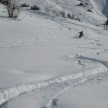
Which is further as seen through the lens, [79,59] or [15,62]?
[79,59]

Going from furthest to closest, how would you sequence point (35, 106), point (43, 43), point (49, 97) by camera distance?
point (43, 43) → point (49, 97) → point (35, 106)

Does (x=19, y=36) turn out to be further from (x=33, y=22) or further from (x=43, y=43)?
(x=33, y=22)

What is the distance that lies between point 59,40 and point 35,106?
5569 mm

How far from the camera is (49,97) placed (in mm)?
4441

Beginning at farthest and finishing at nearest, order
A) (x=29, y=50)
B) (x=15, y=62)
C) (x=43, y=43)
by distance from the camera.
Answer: (x=43, y=43) → (x=29, y=50) → (x=15, y=62)

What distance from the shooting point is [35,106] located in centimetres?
409

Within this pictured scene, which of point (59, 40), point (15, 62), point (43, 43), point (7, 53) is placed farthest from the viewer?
point (59, 40)

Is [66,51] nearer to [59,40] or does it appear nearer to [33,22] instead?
[59,40]

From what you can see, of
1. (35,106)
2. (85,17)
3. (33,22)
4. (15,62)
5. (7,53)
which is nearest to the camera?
(35,106)

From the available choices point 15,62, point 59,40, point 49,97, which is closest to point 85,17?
point 59,40

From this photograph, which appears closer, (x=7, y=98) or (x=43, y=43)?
(x=7, y=98)

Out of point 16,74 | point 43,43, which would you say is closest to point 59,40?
point 43,43

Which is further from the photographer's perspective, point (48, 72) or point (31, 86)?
point (48, 72)

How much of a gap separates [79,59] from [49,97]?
9.18 feet
